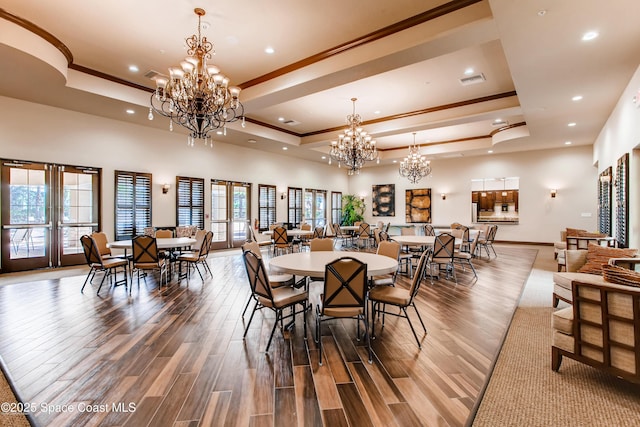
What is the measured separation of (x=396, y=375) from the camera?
Answer: 2506 mm

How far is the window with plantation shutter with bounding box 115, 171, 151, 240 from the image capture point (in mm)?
7793

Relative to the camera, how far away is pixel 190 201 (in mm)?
9258

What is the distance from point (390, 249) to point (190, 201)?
7.05 m

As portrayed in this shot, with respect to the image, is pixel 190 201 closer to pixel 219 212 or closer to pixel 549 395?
pixel 219 212

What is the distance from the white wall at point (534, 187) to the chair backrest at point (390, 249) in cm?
1006

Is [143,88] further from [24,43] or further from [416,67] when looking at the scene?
[416,67]

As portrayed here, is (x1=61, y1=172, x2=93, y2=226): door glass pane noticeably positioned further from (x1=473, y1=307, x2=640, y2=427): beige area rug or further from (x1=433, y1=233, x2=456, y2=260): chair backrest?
(x1=473, y1=307, x2=640, y2=427): beige area rug

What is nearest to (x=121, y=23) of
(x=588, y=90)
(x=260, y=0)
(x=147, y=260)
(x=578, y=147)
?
(x=260, y=0)

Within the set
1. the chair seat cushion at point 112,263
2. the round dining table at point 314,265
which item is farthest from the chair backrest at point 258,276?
the chair seat cushion at point 112,263

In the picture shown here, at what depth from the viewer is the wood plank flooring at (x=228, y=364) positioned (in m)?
2.04

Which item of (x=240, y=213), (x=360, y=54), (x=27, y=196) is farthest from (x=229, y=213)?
(x=360, y=54)

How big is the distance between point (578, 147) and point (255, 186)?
11.7 meters

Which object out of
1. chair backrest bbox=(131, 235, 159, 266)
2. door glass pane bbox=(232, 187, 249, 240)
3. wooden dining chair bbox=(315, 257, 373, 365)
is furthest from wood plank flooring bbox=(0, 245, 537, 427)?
door glass pane bbox=(232, 187, 249, 240)

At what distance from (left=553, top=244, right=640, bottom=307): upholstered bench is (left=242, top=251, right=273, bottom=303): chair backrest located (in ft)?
11.2
